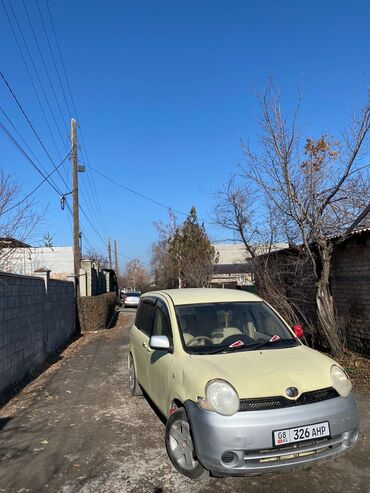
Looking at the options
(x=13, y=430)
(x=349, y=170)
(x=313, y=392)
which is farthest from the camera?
(x=349, y=170)

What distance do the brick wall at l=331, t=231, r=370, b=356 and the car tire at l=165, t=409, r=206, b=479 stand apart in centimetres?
586

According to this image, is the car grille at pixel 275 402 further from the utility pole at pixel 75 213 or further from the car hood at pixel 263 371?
the utility pole at pixel 75 213

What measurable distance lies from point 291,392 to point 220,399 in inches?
23.8

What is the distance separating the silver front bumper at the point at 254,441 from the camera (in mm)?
3596

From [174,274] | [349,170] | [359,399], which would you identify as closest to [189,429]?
[359,399]

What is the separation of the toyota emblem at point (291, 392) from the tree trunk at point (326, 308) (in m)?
5.43

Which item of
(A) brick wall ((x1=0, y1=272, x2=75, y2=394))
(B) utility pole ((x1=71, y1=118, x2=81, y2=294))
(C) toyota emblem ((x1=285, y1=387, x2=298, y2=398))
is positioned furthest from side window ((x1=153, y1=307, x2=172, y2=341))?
(B) utility pole ((x1=71, y1=118, x2=81, y2=294))

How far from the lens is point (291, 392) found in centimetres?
380

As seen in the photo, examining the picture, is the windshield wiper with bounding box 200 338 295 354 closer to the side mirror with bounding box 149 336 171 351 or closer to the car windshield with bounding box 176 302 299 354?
the car windshield with bounding box 176 302 299 354

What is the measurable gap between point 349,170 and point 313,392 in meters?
5.90

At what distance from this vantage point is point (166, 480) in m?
4.12

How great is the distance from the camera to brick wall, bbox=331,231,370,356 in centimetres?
896

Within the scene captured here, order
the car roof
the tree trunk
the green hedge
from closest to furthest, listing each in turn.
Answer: the car roof, the tree trunk, the green hedge

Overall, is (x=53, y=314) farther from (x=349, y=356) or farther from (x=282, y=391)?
(x=282, y=391)
